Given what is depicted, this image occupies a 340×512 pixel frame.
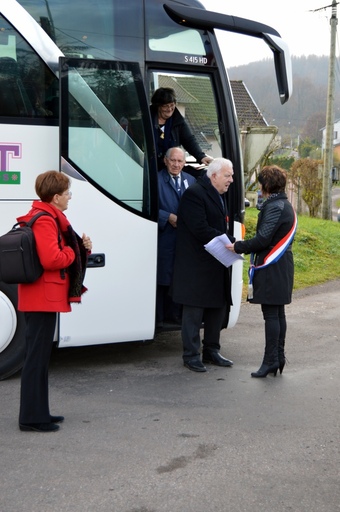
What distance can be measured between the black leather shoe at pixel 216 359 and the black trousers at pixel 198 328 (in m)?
0.05

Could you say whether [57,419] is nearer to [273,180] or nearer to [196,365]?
[196,365]

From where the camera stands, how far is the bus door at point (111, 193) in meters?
6.10

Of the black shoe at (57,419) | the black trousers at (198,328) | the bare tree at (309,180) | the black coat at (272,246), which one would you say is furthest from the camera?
the bare tree at (309,180)

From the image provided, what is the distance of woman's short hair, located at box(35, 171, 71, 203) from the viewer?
4.80m

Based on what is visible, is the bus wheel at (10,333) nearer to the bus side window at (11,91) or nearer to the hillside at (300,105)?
the bus side window at (11,91)

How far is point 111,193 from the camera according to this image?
6297 mm

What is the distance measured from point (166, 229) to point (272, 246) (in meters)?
1.02

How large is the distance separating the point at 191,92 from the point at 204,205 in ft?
3.84

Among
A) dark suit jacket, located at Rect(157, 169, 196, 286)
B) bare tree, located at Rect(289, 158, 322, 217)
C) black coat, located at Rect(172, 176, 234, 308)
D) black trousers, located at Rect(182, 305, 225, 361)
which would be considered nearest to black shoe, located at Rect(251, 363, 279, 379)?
black trousers, located at Rect(182, 305, 225, 361)

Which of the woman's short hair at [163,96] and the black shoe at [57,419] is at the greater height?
the woman's short hair at [163,96]

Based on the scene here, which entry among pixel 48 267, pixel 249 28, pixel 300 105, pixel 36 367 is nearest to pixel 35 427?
pixel 36 367

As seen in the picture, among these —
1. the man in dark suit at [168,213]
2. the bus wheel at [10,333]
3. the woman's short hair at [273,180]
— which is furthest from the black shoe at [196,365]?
the woman's short hair at [273,180]

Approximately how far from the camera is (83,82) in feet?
20.0

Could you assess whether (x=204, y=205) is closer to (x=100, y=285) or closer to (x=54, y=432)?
(x=100, y=285)
